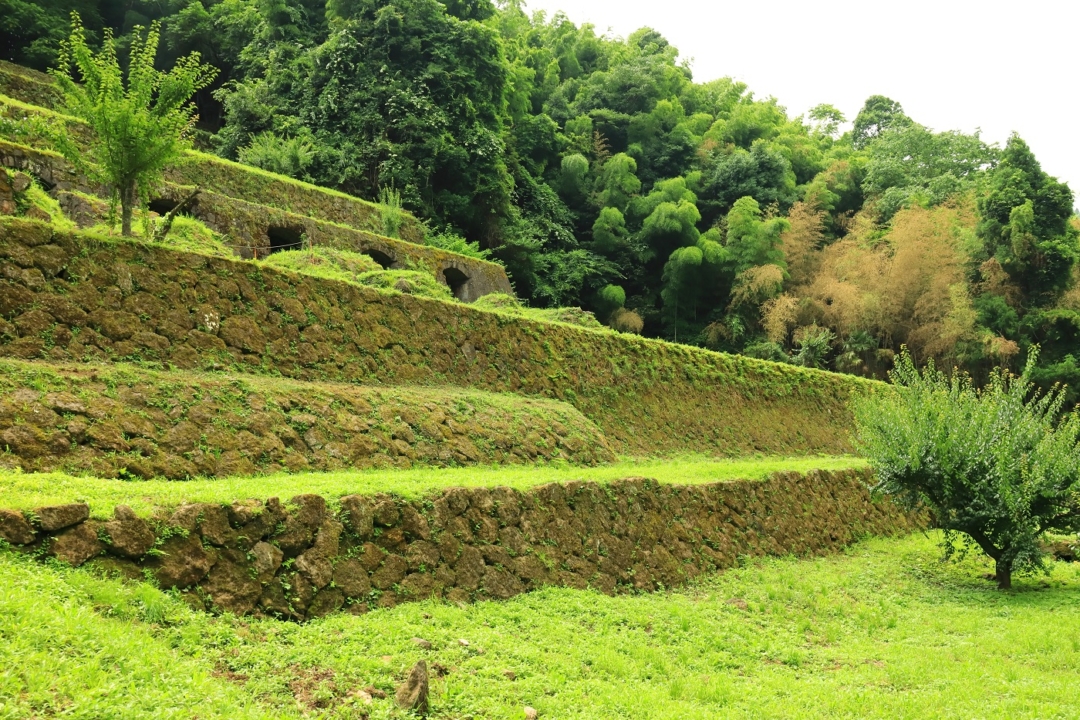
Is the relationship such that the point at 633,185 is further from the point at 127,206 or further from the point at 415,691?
the point at 415,691

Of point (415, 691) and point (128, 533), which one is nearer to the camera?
point (415, 691)

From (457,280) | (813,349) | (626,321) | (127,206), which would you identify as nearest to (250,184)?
(457,280)

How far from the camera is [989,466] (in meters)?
9.30

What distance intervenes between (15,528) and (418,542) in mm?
2837

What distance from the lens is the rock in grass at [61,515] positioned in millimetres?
3828

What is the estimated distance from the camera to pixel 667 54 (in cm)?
3881

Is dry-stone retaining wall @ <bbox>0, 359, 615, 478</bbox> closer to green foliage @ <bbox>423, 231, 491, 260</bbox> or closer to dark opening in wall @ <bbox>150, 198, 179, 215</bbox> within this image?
dark opening in wall @ <bbox>150, 198, 179, 215</bbox>

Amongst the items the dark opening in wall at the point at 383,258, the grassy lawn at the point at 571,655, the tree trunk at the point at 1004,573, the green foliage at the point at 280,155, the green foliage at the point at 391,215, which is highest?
the green foliage at the point at 280,155

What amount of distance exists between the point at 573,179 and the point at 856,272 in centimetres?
1202

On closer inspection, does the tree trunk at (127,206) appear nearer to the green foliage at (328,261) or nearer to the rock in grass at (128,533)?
the green foliage at (328,261)

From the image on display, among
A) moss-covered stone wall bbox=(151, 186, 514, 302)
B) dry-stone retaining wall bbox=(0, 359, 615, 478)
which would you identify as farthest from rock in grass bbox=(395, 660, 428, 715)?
moss-covered stone wall bbox=(151, 186, 514, 302)

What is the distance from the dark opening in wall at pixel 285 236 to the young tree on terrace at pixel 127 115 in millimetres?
5849

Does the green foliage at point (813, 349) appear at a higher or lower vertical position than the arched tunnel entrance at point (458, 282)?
lower

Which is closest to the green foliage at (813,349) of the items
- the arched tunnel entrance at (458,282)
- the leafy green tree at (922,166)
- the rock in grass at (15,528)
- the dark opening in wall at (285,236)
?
the leafy green tree at (922,166)
